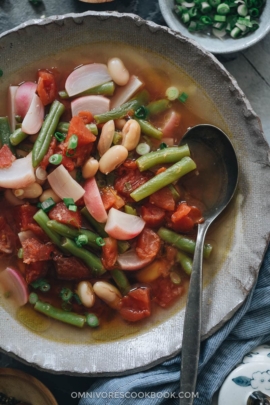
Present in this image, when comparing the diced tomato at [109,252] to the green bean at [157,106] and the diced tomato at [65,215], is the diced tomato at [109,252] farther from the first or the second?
the green bean at [157,106]

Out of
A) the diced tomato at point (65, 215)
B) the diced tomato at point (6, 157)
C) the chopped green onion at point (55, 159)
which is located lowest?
the diced tomato at point (65, 215)

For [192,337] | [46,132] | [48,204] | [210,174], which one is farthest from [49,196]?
[192,337]

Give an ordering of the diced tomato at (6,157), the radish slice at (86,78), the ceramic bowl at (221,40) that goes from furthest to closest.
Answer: the ceramic bowl at (221,40) → the radish slice at (86,78) → the diced tomato at (6,157)

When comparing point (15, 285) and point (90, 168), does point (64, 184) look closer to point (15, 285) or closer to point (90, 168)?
point (90, 168)

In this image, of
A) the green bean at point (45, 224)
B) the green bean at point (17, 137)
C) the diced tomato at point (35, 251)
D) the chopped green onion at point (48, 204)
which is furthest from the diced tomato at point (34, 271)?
the green bean at point (17, 137)

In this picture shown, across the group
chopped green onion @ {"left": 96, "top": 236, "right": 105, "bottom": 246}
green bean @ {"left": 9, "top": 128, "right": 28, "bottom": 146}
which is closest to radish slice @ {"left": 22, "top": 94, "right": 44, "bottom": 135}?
green bean @ {"left": 9, "top": 128, "right": 28, "bottom": 146}

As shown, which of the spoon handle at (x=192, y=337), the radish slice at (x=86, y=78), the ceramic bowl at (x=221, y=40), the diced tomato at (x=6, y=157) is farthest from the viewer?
the ceramic bowl at (x=221, y=40)
